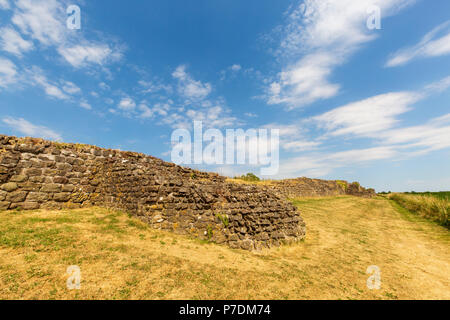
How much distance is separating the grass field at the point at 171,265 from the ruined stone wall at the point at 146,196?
596mm

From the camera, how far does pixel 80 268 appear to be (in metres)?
4.93

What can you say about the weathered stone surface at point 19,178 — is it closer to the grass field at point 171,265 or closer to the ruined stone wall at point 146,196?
the ruined stone wall at point 146,196

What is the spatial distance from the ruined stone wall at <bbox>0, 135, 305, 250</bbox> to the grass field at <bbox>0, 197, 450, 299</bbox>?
596mm

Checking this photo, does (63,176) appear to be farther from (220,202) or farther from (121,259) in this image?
(220,202)

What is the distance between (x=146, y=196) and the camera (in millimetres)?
8539

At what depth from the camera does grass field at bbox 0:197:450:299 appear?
447cm

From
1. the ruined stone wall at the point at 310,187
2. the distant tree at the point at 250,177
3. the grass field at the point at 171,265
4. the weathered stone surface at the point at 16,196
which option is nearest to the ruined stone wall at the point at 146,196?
the weathered stone surface at the point at 16,196

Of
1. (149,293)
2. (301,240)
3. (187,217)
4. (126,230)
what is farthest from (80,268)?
(301,240)

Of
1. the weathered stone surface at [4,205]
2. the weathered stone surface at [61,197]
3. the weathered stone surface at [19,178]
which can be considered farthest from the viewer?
the weathered stone surface at [61,197]

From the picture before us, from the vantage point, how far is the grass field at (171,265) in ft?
14.7

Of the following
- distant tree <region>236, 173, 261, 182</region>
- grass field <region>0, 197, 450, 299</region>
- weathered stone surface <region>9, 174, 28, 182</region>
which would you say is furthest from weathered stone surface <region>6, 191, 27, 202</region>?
distant tree <region>236, 173, 261, 182</region>

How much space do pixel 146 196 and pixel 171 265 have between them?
3.77m

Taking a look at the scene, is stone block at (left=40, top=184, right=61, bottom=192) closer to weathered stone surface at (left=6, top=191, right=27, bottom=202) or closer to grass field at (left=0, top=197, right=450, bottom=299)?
weathered stone surface at (left=6, top=191, right=27, bottom=202)
